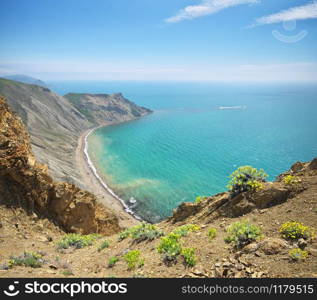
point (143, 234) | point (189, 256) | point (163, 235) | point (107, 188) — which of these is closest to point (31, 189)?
point (143, 234)

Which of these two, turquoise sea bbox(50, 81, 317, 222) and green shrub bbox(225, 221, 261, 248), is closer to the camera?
green shrub bbox(225, 221, 261, 248)

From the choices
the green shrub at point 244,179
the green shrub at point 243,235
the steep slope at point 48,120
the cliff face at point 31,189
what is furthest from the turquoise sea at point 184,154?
the green shrub at point 243,235

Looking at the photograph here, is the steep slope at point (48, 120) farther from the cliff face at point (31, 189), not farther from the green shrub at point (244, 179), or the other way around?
the green shrub at point (244, 179)

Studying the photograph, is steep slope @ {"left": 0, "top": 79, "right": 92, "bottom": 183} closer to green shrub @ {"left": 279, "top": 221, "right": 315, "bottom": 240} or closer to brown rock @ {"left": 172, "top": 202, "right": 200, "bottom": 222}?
brown rock @ {"left": 172, "top": 202, "right": 200, "bottom": 222}

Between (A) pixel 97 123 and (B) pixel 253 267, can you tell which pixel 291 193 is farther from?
(A) pixel 97 123

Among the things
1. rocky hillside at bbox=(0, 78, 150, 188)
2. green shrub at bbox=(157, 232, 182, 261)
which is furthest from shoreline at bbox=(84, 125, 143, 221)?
green shrub at bbox=(157, 232, 182, 261)

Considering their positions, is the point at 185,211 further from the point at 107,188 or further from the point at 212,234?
the point at 107,188
